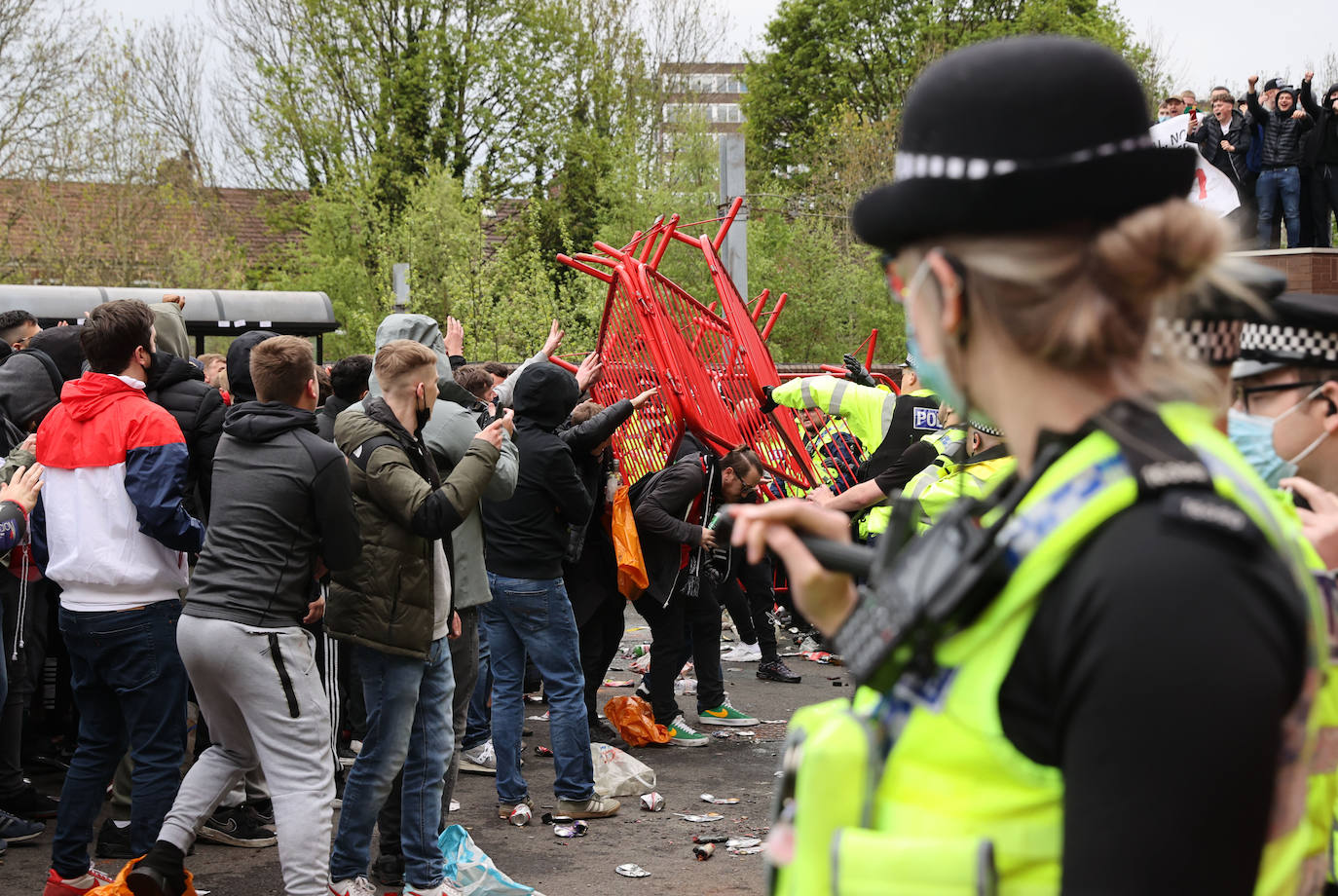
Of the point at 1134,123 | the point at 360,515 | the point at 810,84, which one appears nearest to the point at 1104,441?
the point at 1134,123

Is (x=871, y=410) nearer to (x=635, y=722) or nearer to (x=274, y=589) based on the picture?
(x=635, y=722)

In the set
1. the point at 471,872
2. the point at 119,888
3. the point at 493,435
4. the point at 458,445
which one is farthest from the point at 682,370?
the point at 119,888

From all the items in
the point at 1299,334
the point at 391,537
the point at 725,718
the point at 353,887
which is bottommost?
the point at 725,718

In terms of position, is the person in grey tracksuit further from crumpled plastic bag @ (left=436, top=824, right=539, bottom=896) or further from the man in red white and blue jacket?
crumpled plastic bag @ (left=436, top=824, right=539, bottom=896)

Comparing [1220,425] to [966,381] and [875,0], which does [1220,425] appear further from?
[875,0]

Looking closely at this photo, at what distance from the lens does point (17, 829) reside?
571cm

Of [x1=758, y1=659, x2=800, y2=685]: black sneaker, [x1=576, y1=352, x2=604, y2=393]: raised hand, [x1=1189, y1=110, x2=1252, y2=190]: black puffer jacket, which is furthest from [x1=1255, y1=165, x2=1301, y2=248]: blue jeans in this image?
[x1=576, y1=352, x2=604, y2=393]: raised hand

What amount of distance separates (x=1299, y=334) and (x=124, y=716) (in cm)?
448

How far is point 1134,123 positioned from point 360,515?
159 inches

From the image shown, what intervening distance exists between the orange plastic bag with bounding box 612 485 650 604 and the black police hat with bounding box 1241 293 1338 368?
5.16 metres

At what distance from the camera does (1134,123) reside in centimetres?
117

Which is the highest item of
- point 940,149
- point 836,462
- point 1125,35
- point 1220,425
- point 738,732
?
point 1125,35

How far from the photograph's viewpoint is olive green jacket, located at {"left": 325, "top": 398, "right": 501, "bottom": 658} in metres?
4.73

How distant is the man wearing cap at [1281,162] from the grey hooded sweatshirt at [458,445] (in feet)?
31.4
